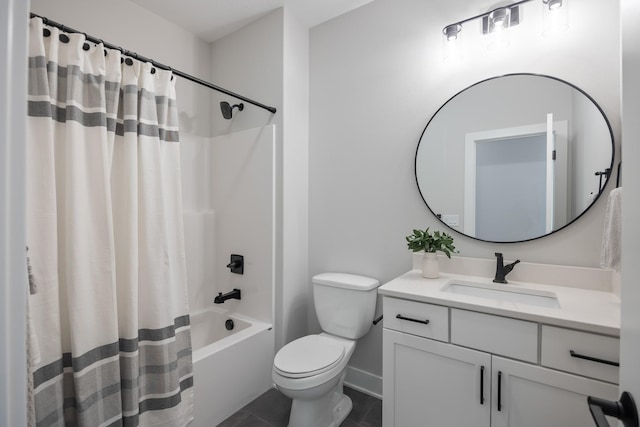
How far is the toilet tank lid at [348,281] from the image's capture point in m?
1.83

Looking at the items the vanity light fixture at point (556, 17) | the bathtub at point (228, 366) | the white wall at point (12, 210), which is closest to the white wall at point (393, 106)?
the vanity light fixture at point (556, 17)

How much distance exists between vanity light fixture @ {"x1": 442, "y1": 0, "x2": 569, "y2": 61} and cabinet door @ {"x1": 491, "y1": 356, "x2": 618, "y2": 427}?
5.27 ft

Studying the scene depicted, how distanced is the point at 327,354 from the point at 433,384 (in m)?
0.57

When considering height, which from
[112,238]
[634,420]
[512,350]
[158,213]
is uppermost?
[158,213]

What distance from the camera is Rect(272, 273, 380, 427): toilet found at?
1.49 meters

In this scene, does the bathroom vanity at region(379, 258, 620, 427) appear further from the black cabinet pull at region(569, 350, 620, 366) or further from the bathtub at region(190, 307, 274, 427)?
the bathtub at region(190, 307, 274, 427)

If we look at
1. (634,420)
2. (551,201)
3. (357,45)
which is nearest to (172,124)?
(357,45)

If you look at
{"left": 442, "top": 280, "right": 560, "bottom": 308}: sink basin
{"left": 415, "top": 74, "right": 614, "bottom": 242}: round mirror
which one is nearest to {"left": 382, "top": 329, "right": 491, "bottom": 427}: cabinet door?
{"left": 442, "top": 280, "right": 560, "bottom": 308}: sink basin

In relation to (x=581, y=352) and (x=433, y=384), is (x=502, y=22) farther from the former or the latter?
(x=433, y=384)

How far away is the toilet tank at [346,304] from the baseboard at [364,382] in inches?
16.3

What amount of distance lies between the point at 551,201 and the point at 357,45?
1.58 metres

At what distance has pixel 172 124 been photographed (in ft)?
4.98

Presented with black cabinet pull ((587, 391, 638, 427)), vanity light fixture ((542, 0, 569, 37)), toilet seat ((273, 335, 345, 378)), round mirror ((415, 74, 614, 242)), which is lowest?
toilet seat ((273, 335, 345, 378))

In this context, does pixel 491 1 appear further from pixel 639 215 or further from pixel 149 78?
pixel 149 78
